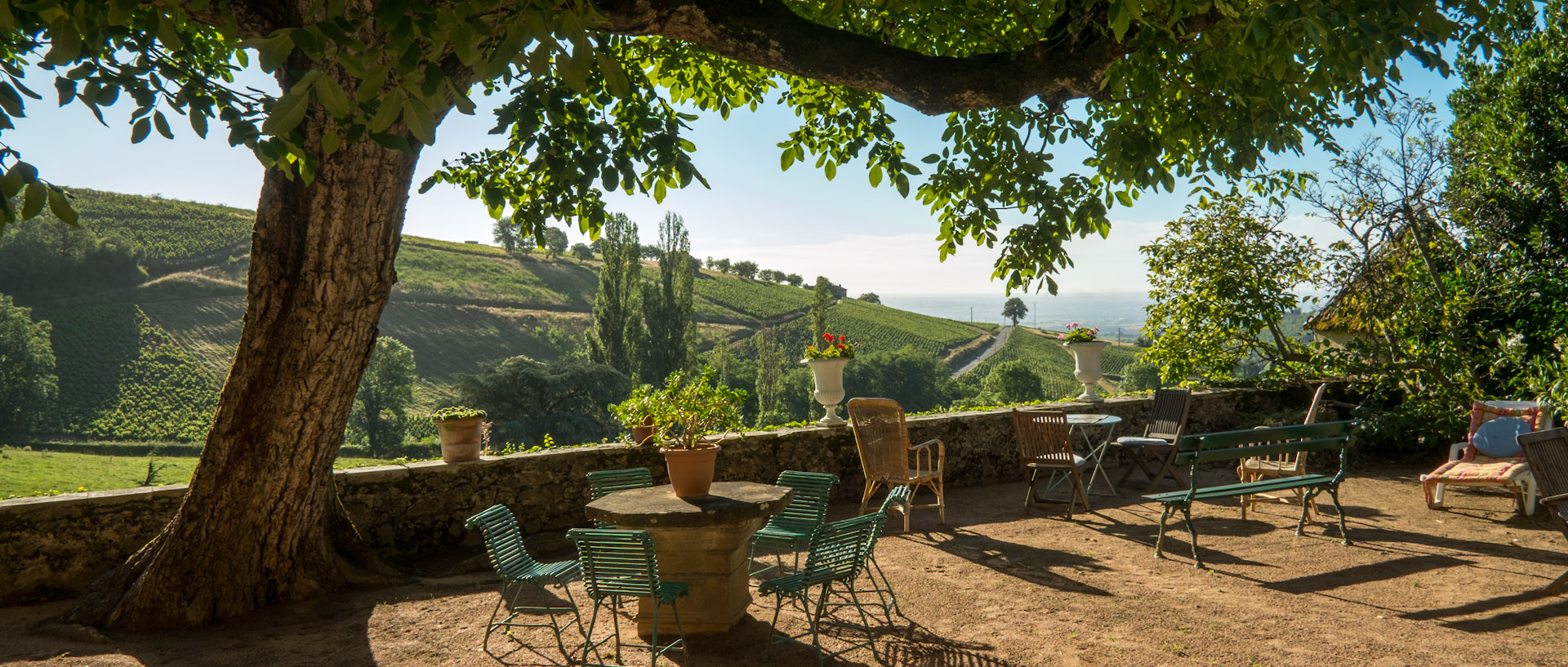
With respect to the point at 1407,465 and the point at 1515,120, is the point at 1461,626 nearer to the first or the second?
the point at 1407,465

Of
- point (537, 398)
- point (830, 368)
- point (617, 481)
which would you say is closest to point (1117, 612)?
point (617, 481)

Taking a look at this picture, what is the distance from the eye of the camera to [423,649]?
3871 mm

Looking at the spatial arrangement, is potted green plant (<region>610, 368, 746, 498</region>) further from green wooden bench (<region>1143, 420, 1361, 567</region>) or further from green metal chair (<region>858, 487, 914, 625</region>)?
green wooden bench (<region>1143, 420, 1361, 567</region>)

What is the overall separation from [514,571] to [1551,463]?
520 centimetres

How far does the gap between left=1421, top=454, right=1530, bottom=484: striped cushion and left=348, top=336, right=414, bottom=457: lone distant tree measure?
40711mm

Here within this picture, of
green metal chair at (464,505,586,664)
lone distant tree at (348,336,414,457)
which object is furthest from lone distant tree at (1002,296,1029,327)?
green metal chair at (464,505,586,664)

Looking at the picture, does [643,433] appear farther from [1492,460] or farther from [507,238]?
[507,238]

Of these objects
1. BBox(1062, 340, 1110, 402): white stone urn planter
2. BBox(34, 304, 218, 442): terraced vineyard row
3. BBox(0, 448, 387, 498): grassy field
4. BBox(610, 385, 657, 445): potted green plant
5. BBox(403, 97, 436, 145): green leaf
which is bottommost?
BBox(0, 448, 387, 498): grassy field

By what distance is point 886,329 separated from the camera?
60688 millimetres

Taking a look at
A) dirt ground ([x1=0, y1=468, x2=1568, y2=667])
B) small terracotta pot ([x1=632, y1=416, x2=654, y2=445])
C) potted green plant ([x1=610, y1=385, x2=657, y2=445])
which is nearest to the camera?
dirt ground ([x1=0, y1=468, x2=1568, y2=667])

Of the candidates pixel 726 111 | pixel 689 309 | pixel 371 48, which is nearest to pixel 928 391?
pixel 689 309

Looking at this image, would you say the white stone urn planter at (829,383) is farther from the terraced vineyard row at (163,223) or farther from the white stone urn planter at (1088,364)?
the terraced vineyard row at (163,223)

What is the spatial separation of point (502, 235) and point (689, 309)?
113 ft

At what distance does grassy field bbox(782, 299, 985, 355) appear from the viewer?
5762 centimetres
